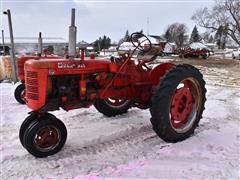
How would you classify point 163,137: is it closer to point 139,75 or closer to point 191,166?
point 191,166

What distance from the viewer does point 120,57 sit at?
409 cm

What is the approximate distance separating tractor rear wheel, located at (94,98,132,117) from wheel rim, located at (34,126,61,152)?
147cm

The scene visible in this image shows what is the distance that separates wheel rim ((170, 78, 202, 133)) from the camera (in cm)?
389

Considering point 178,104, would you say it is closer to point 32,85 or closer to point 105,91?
point 105,91

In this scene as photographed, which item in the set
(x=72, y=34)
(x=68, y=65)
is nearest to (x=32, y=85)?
(x=68, y=65)

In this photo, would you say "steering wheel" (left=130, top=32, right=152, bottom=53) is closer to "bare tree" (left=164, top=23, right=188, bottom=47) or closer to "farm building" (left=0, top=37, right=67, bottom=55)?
"farm building" (left=0, top=37, right=67, bottom=55)

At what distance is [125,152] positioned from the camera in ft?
11.6

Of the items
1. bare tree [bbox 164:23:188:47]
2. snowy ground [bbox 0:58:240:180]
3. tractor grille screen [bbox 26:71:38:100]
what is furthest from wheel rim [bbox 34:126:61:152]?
bare tree [bbox 164:23:188:47]

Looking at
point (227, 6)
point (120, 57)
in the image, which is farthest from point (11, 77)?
point (227, 6)

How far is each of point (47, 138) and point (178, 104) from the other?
183cm

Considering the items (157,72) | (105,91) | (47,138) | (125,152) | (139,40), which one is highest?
(139,40)

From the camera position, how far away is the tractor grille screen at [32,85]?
10.7 ft

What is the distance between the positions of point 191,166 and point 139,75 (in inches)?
63.1

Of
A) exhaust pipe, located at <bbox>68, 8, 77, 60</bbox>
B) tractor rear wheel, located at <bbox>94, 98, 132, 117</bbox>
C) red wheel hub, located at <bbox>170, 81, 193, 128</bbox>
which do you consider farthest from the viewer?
tractor rear wheel, located at <bbox>94, 98, 132, 117</bbox>
